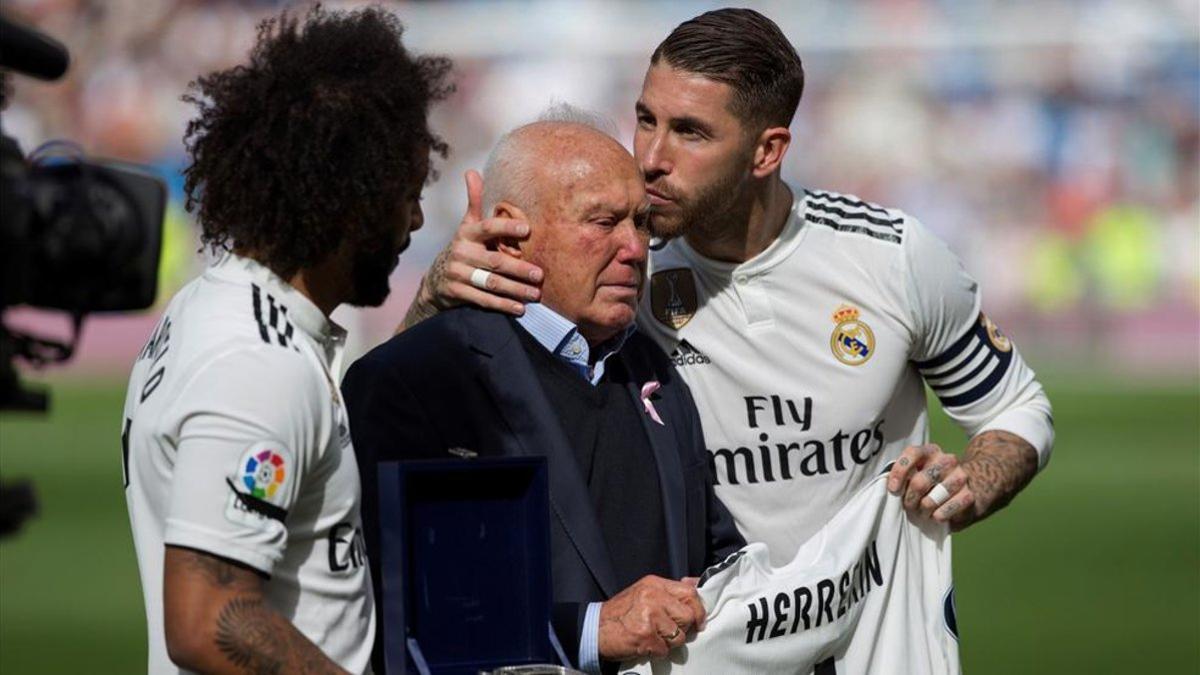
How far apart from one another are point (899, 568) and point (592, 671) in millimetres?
1043

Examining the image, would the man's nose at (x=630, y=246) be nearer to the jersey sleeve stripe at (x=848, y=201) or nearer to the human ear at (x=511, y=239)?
the human ear at (x=511, y=239)

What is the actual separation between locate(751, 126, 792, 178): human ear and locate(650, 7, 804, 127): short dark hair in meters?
0.03

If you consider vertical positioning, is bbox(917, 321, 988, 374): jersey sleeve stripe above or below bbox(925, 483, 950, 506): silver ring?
above

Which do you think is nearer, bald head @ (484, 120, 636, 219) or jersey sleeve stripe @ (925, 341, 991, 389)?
bald head @ (484, 120, 636, 219)

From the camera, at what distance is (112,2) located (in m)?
29.0

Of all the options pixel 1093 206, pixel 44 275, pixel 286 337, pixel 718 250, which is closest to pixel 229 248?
pixel 286 337

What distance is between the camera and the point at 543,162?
3.70 meters

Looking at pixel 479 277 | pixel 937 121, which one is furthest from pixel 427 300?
pixel 937 121

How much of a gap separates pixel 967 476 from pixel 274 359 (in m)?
Result: 2.07

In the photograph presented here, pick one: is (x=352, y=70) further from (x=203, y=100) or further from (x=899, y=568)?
(x=899, y=568)

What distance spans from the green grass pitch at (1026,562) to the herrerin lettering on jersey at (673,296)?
216 centimetres

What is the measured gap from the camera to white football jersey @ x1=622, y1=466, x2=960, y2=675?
3.71 m

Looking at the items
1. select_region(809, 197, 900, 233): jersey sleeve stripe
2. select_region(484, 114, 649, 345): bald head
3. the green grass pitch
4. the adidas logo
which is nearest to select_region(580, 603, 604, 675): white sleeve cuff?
select_region(484, 114, 649, 345): bald head

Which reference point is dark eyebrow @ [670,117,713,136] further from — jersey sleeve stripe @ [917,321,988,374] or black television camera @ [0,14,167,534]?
black television camera @ [0,14,167,534]
